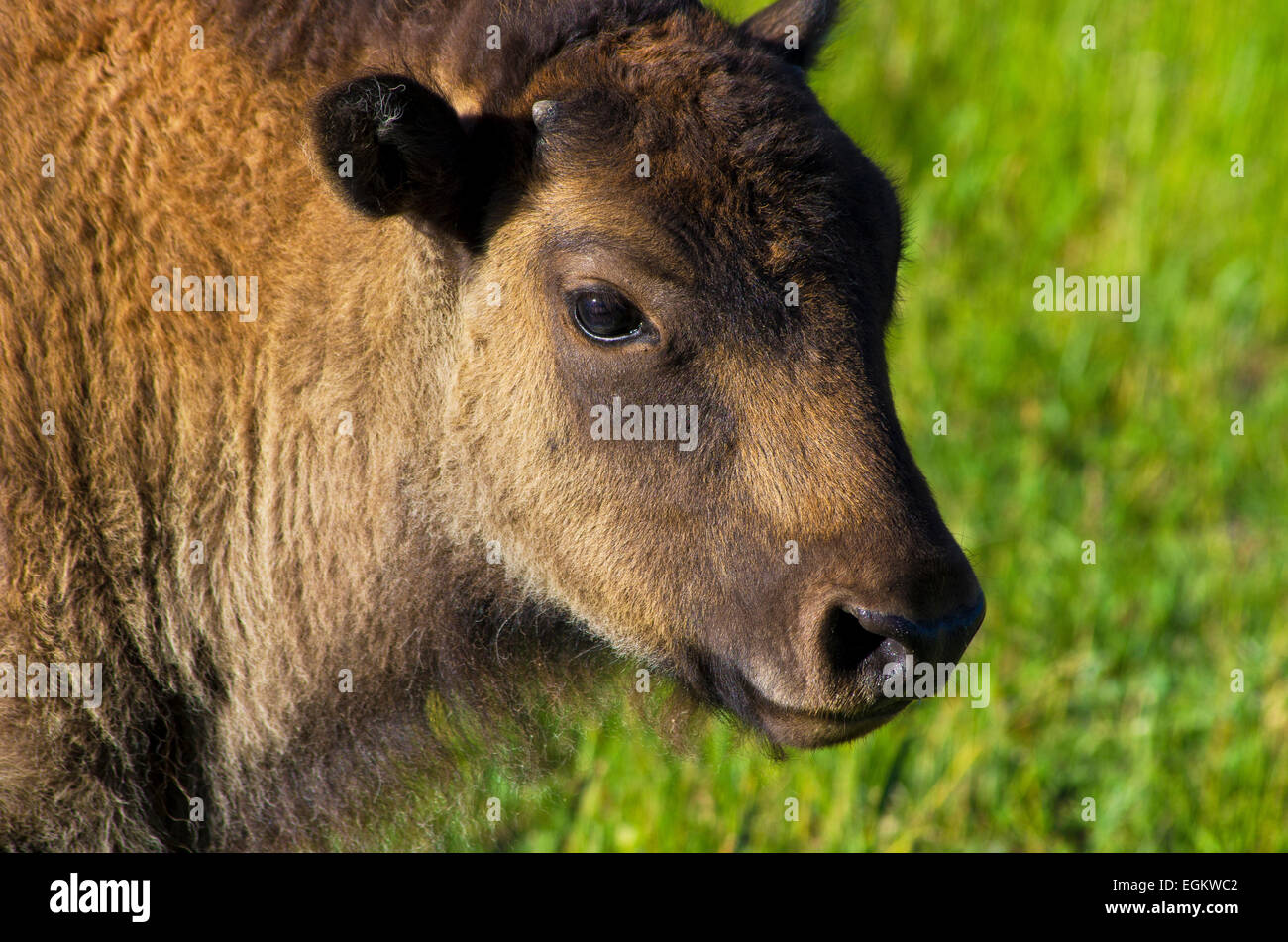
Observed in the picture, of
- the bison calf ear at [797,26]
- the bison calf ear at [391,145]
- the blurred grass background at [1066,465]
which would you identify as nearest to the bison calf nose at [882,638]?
the blurred grass background at [1066,465]

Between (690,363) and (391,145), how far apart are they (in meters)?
1.01

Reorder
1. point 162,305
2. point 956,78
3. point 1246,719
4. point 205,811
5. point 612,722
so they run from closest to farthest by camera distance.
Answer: point 162,305
point 205,811
point 612,722
point 1246,719
point 956,78

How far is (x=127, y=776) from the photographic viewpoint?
4113 mm

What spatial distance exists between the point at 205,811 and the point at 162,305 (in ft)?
5.33

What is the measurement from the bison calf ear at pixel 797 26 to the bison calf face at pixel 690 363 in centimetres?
62

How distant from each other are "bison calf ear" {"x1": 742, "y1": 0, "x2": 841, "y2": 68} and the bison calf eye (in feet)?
4.35

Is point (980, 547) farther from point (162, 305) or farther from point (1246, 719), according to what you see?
point (162, 305)

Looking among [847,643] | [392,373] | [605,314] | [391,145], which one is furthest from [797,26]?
[847,643]

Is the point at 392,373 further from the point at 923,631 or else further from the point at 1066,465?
the point at 1066,465

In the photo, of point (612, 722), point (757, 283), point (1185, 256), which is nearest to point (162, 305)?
point (757, 283)

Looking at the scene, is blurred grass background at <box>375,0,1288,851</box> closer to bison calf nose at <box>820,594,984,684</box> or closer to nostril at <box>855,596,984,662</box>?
bison calf nose at <box>820,594,984,684</box>

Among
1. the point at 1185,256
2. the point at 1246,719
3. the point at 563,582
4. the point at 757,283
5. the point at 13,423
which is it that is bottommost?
the point at 1246,719

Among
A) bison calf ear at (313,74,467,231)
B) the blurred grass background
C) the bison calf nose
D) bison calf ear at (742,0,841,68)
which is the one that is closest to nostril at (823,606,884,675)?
the bison calf nose

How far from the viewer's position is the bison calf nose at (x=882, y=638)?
3.47 m
